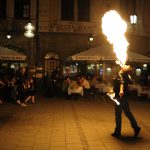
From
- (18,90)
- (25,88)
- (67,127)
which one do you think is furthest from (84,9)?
(67,127)

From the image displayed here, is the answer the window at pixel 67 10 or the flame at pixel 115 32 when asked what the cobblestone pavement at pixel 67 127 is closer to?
the flame at pixel 115 32

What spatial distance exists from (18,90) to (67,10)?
11271 mm

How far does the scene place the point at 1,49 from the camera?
19188 millimetres

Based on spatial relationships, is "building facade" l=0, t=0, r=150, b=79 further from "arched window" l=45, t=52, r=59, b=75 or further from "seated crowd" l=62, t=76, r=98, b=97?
"seated crowd" l=62, t=76, r=98, b=97

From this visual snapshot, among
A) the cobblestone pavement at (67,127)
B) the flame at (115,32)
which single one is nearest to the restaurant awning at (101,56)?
the cobblestone pavement at (67,127)

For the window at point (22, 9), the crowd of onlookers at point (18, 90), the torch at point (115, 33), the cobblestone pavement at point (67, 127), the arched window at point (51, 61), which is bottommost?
the cobblestone pavement at point (67, 127)

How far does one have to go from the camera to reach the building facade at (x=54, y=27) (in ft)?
84.2

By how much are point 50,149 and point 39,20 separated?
18434mm

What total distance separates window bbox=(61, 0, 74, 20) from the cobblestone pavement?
35.5 ft

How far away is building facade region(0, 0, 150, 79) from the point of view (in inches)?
1011

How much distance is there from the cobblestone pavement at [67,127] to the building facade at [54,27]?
31.3 feet

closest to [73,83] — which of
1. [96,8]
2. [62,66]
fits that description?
[62,66]

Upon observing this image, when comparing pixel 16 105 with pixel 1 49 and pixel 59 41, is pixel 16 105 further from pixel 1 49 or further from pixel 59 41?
pixel 59 41

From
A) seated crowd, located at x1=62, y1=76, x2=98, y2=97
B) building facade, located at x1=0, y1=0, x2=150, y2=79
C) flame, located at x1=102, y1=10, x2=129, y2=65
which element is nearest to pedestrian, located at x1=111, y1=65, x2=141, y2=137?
flame, located at x1=102, y1=10, x2=129, y2=65
